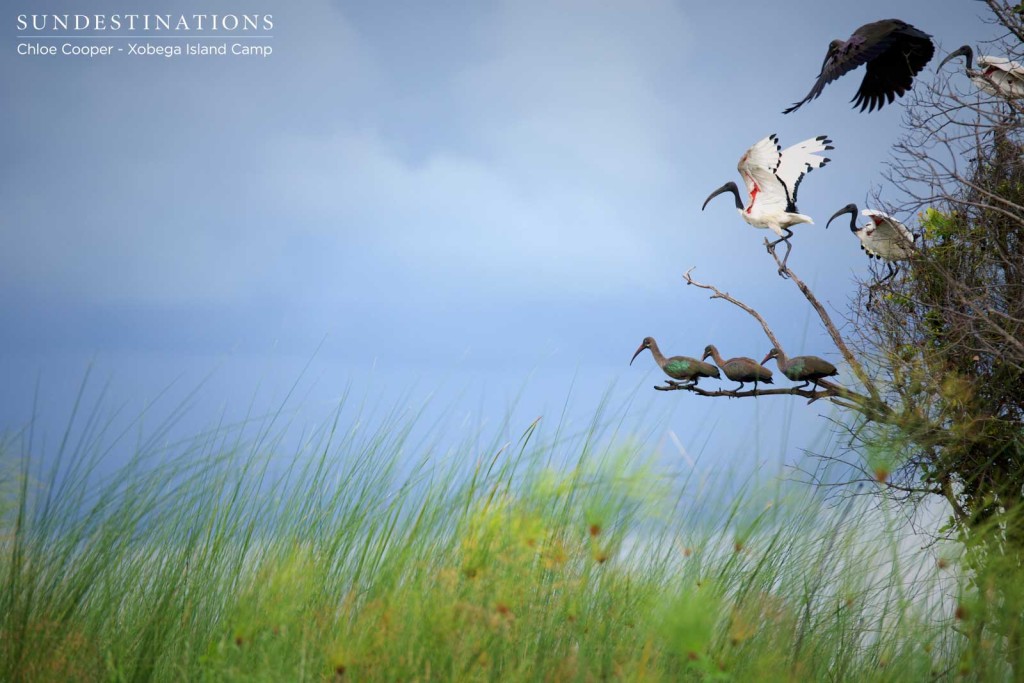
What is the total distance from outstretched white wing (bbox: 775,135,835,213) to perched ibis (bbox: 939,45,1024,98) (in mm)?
972

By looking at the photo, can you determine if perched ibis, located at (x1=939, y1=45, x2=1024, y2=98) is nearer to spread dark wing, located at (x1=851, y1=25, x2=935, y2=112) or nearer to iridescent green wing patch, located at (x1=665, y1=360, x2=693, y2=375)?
spread dark wing, located at (x1=851, y1=25, x2=935, y2=112)

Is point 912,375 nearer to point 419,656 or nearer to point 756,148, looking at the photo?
point 756,148

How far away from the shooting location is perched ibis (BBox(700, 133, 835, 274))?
18.5 feet

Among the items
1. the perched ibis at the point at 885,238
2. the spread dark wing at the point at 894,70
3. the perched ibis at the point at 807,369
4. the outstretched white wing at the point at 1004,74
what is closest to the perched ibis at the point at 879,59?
the spread dark wing at the point at 894,70

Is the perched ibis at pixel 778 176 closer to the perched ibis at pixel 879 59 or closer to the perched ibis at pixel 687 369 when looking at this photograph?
the perched ibis at pixel 879 59

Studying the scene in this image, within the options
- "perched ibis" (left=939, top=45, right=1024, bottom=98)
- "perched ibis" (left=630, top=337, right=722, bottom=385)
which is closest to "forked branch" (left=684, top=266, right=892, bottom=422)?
"perched ibis" (left=630, top=337, right=722, bottom=385)

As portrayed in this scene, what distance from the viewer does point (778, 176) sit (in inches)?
224

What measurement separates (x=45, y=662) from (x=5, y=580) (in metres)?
0.73

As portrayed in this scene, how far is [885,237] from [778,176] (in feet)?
3.54

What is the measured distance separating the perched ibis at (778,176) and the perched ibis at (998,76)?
1.06 meters

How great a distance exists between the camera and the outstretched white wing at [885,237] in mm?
5848

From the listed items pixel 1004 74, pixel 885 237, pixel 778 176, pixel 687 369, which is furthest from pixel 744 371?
pixel 1004 74

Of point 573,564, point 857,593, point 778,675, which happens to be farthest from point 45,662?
point 857,593

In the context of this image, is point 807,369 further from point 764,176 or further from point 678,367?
point 764,176
